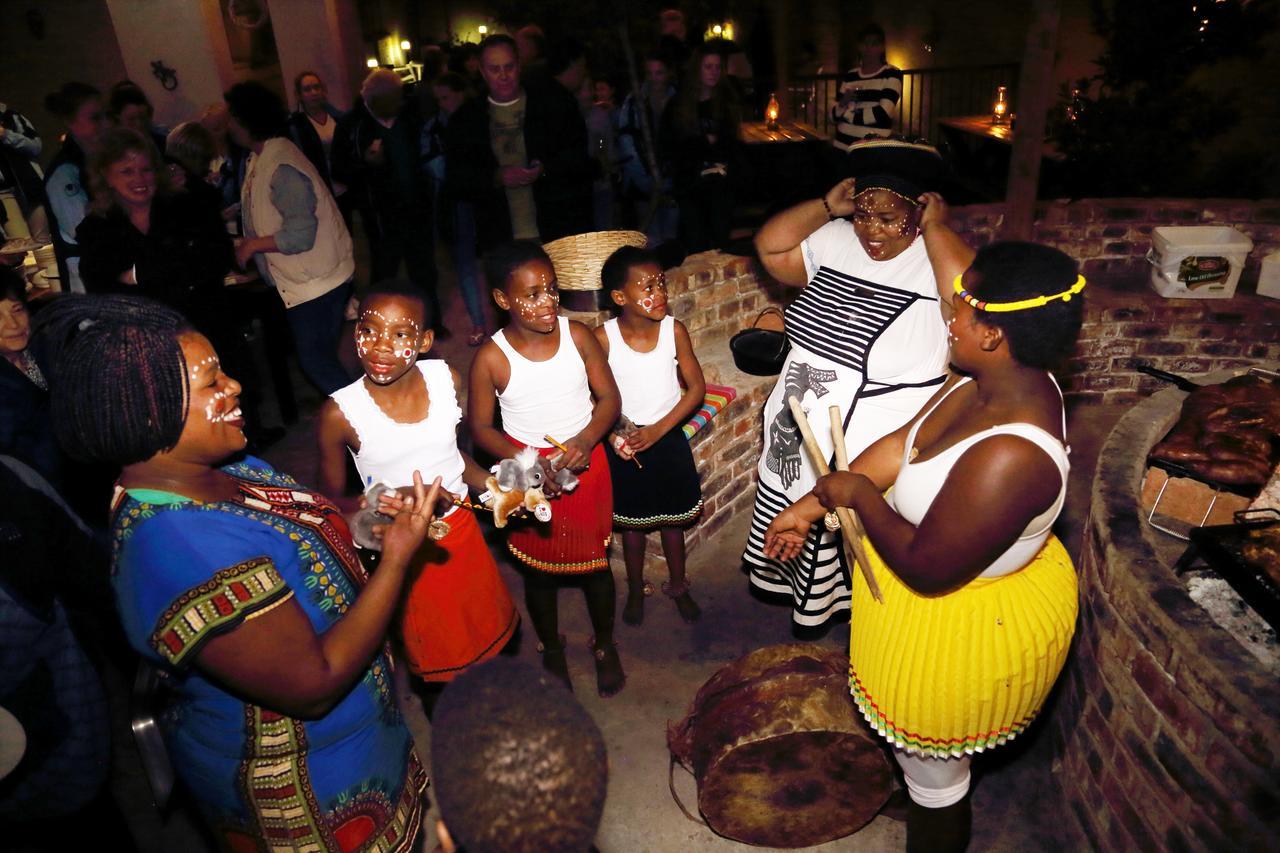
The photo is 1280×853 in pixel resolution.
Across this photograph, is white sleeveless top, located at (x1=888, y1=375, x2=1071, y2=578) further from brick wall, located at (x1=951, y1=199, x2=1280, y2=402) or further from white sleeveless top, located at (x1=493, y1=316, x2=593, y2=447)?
brick wall, located at (x1=951, y1=199, x2=1280, y2=402)

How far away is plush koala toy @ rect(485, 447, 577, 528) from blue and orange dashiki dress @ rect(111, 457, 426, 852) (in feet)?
2.40

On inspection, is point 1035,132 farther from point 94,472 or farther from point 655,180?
point 94,472

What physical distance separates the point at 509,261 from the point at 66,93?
409 cm

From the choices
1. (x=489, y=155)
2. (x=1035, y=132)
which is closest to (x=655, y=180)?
(x=489, y=155)

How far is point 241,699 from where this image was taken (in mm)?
1718

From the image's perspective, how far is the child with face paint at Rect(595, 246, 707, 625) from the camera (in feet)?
10.8

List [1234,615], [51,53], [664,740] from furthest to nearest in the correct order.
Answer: [51,53], [664,740], [1234,615]

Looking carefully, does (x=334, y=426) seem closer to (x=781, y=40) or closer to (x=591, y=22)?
(x=591, y=22)

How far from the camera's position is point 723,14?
13.1 meters

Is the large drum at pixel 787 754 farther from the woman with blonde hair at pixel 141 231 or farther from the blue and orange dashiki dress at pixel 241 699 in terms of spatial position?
the woman with blonde hair at pixel 141 231

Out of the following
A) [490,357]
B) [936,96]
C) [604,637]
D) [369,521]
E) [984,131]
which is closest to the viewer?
[369,521]

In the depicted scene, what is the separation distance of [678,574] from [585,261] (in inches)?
62.7

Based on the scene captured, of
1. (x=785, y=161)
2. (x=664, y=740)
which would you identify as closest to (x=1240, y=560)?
(x=664, y=740)

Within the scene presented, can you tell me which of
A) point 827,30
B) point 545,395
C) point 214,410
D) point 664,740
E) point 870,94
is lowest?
point 664,740
